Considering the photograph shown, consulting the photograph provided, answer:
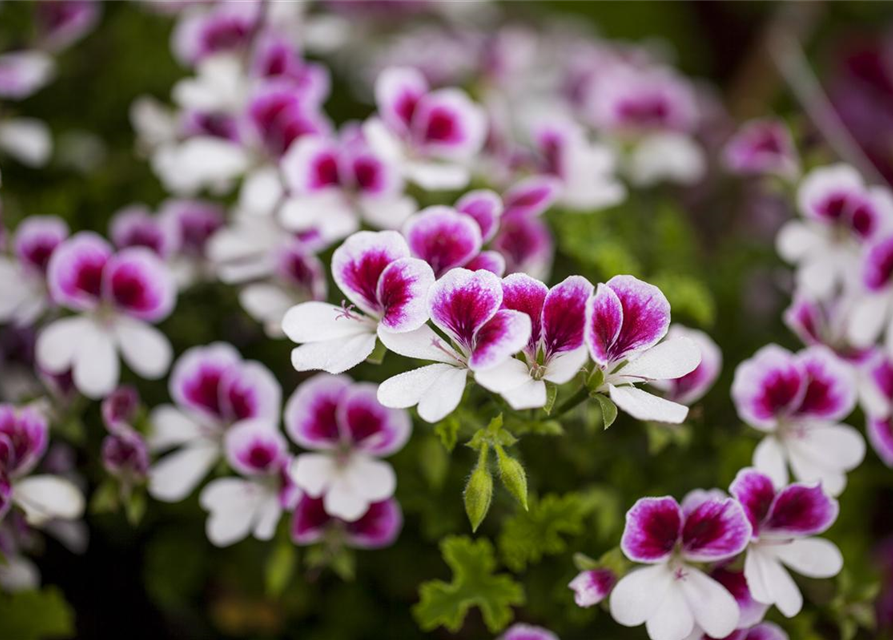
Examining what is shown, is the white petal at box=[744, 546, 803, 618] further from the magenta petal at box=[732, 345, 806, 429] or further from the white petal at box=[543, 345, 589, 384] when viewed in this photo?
the white petal at box=[543, 345, 589, 384]

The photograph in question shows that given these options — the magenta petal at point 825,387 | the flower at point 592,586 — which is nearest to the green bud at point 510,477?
the flower at point 592,586

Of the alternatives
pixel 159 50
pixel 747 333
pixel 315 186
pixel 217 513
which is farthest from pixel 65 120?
pixel 747 333

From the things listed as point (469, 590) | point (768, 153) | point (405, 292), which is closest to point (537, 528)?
point (469, 590)

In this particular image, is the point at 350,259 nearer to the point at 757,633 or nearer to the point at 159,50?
the point at 757,633

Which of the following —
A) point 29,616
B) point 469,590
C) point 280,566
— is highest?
point 469,590

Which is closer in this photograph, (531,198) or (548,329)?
(548,329)

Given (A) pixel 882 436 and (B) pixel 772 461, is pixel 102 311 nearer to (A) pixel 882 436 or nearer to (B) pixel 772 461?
(B) pixel 772 461
